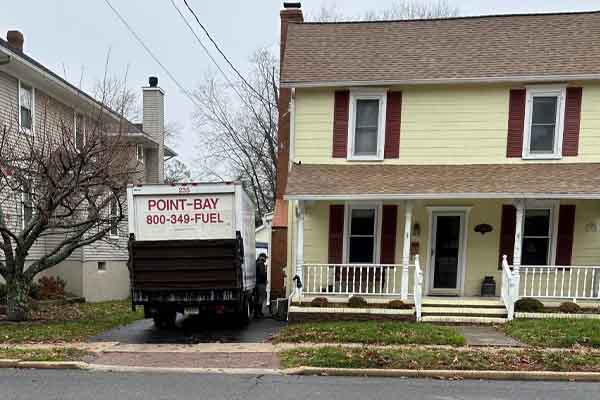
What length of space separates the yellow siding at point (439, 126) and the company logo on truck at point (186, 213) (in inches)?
140

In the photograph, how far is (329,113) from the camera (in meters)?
10.8

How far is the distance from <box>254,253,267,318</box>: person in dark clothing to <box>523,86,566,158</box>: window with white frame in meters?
7.51

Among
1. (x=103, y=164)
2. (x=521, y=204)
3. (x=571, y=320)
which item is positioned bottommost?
(x=571, y=320)

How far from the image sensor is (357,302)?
363 inches

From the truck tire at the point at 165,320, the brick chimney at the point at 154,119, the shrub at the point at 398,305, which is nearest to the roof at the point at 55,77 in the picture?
the brick chimney at the point at 154,119

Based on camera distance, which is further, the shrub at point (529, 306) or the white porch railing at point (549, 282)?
the shrub at point (529, 306)

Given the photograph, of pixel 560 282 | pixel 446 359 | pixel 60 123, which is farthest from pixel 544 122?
pixel 60 123

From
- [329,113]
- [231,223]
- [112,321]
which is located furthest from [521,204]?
[112,321]

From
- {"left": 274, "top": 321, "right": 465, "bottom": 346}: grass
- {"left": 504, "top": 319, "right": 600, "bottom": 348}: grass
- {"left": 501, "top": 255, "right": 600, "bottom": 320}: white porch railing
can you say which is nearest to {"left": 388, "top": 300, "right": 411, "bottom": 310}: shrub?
{"left": 274, "top": 321, "right": 465, "bottom": 346}: grass

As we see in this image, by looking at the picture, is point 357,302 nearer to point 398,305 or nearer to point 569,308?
point 398,305

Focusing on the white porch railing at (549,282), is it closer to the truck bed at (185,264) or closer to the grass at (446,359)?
the grass at (446,359)

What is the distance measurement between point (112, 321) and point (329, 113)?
24.1 ft

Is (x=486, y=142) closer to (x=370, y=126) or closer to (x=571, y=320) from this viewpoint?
(x=370, y=126)

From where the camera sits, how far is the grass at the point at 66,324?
7.60 m
